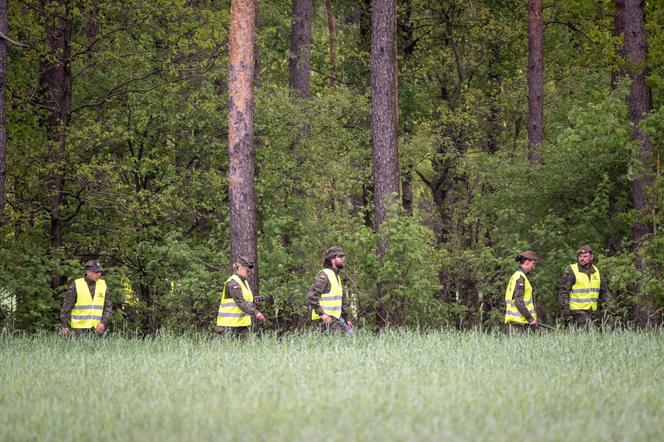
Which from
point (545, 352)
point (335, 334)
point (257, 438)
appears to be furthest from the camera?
point (335, 334)

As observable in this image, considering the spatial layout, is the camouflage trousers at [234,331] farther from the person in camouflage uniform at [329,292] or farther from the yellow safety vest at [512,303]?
the yellow safety vest at [512,303]

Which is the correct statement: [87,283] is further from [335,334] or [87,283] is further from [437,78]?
[437,78]

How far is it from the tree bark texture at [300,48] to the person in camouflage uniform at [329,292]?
12283mm

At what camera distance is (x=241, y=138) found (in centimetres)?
1894

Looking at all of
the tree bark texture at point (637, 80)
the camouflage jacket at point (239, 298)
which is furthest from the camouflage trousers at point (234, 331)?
the tree bark texture at point (637, 80)

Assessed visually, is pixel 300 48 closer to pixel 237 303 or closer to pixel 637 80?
pixel 637 80

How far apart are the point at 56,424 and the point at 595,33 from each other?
64.5ft

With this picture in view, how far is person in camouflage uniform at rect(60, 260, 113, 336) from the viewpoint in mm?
15883

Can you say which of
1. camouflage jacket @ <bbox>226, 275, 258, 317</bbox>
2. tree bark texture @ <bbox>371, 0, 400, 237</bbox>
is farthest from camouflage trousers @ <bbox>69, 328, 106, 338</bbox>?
tree bark texture @ <bbox>371, 0, 400, 237</bbox>

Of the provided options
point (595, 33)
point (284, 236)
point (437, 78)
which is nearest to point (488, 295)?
point (284, 236)

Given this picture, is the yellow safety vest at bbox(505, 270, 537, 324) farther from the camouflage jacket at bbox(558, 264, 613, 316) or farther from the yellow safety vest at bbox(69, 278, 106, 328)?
the yellow safety vest at bbox(69, 278, 106, 328)

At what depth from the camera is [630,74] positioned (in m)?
21.9

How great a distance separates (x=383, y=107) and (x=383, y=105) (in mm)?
39

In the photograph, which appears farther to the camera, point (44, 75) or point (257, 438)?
point (44, 75)
